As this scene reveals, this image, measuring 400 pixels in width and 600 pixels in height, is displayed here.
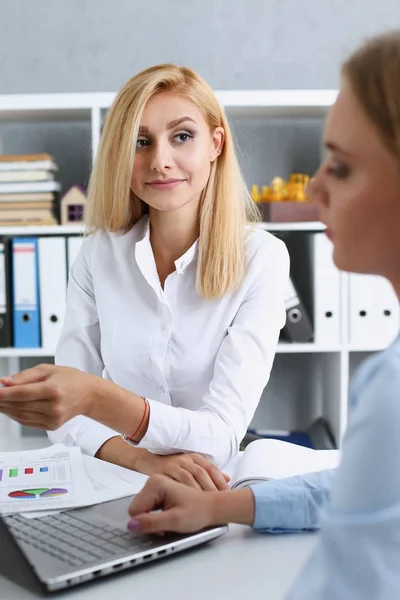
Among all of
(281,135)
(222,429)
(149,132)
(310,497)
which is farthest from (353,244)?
(281,135)

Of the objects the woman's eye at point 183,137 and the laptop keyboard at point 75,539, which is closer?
the laptop keyboard at point 75,539

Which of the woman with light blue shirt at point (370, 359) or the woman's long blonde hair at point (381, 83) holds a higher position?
the woman's long blonde hair at point (381, 83)

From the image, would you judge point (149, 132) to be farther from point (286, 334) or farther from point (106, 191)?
point (286, 334)

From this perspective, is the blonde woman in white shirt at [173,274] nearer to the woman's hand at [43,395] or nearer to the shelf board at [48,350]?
the woman's hand at [43,395]

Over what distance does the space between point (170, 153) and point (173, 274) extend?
0.83ft

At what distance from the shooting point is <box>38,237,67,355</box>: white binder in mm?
2426

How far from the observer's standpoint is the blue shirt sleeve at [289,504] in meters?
0.87

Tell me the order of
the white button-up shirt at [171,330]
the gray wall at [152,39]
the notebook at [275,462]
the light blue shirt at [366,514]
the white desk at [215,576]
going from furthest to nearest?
the gray wall at [152,39] → the white button-up shirt at [171,330] → the notebook at [275,462] → the white desk at [215,576] → the light blue shirt at [366,514]

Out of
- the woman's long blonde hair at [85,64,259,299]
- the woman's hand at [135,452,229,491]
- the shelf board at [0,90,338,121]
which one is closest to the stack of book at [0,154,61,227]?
the shelf board at [0,90,338,121]

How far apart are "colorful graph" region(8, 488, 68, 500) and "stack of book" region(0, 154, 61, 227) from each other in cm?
161

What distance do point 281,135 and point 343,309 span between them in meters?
0.74

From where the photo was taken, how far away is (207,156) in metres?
1.60

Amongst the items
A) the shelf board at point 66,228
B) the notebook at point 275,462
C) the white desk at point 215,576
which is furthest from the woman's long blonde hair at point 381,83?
the shelf board at point 66,228

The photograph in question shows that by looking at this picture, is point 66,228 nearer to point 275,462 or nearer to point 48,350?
point 48,350
